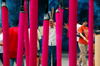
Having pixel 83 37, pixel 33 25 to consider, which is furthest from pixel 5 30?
pixel 83 37

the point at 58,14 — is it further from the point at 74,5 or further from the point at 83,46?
the point at 83,46

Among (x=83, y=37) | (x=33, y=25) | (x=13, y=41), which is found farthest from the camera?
(x=83, y=37)

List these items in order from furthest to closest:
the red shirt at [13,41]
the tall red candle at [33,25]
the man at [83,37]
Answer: the man at [83,37] → the red shirt at [13,41] → the tall red candle at [33,25]


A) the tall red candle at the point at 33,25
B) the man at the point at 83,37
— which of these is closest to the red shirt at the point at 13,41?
the man at the point at 83,37

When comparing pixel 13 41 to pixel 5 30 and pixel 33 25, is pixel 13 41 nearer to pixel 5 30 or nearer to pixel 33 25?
pixel 5 30

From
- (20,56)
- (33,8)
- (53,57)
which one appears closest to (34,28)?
(33,8)

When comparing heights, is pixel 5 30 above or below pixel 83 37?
above

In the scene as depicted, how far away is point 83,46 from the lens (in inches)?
112

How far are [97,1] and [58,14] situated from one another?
3632mm

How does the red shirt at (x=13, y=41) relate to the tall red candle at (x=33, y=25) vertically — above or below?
below

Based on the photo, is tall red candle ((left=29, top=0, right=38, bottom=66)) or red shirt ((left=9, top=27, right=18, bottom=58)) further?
red shirt ((left=9, top=27, right=18, bottom=58))

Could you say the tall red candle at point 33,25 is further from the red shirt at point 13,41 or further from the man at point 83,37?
the man at point 83,37

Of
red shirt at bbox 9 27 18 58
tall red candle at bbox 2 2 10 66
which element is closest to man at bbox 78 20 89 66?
red shirt at bbox 9 27 18 58

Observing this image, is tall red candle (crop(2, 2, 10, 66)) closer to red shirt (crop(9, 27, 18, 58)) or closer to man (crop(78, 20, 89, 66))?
red shirt (crop(9, 27, 18, 58))
